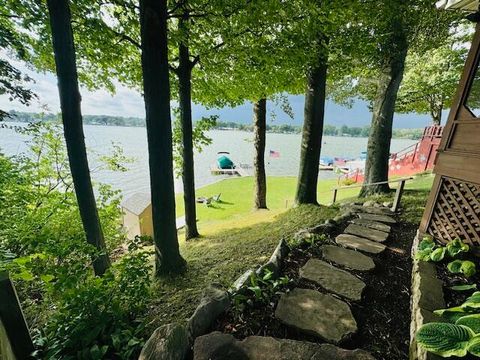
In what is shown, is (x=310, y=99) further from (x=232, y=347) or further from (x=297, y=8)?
(x=232, y=347)

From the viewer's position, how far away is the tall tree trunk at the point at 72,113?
3.10 m

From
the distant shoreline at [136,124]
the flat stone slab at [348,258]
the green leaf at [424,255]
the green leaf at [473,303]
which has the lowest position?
the flat stone slab at [348,258]

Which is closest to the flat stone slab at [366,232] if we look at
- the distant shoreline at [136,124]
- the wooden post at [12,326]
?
the wooden post at [12,326]

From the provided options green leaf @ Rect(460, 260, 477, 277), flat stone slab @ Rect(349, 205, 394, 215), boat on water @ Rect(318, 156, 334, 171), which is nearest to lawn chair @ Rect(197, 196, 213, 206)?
flat stone slab @ Rect(349, 205, 394, 215)

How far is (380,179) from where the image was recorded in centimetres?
655

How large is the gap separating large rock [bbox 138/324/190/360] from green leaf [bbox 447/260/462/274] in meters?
2.85

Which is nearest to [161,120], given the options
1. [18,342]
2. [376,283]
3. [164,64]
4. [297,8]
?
[164,64]

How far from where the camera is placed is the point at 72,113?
3477 millimetres

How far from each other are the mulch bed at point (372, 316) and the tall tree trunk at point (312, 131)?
298cm

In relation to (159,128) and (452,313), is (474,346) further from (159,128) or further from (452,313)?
(159,128)

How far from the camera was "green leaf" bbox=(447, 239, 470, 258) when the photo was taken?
272 centimetres

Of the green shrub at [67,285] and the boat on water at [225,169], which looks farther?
the boat on water at [225,169]

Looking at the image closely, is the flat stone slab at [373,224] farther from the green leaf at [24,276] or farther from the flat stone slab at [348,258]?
the green leaf at [24,276]

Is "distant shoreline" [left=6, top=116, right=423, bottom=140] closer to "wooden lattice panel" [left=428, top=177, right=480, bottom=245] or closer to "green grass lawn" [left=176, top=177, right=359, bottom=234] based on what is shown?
"green grass lawn" [left=176, top=177, right=359, bottom=234]
